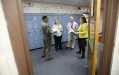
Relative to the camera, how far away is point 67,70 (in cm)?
218

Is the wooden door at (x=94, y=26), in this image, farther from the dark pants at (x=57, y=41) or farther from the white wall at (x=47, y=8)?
the white wall at (x=47, y=8)

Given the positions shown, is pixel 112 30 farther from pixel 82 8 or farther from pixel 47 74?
pixel 82 8

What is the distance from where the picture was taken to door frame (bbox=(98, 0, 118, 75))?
2.98ft

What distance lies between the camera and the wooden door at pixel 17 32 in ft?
1.77

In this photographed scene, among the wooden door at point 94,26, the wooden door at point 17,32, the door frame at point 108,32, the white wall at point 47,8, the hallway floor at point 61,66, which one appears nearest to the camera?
the wooden door at point 17,32

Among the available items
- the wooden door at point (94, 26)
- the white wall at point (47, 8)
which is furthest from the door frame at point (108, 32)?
the white wall at point (47, 8)

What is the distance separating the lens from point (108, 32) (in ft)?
3.20

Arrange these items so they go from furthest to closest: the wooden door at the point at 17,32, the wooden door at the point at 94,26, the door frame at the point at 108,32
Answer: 1. the wooden door at the point at 94,26
2. the door frame at the point at 108,32
3. the wooden door at the point at 17,32

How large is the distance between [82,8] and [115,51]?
4502 mm

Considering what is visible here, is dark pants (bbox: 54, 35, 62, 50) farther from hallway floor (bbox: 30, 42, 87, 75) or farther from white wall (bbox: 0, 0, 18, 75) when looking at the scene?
white wall (bbox: 0, 0, 18, 75)

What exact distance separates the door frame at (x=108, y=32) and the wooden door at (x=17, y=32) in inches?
34.7

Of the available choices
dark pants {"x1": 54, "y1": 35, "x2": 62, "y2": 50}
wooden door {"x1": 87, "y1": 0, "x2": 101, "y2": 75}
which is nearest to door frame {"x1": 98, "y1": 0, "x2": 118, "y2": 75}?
wooden door {"x1": 87, "y1": 0, "x2": 101, "y2": 75}

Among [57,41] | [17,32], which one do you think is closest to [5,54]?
[17,32]

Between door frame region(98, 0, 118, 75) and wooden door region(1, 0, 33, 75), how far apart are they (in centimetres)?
88
